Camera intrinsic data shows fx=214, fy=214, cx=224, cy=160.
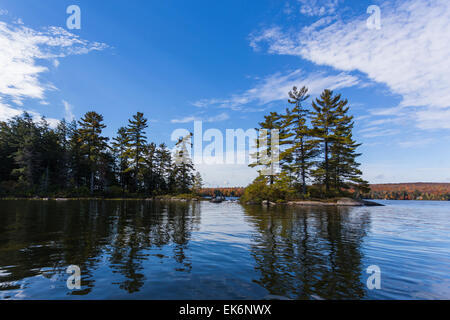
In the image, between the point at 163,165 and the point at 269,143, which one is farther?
the point at 163,165

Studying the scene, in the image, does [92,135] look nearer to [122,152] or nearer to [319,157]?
[122,152]

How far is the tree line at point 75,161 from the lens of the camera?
43.5 metres

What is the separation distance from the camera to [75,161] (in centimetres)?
4984

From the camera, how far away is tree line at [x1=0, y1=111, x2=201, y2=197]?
4350cm

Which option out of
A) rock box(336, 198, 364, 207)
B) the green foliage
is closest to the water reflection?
rock box(336, 198, 364, 207)

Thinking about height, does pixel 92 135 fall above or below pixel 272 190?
above

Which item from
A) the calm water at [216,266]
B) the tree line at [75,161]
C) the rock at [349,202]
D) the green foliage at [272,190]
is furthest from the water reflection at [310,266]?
the tree line at [75,161]

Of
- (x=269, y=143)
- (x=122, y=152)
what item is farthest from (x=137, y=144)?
(x=269, y=143)

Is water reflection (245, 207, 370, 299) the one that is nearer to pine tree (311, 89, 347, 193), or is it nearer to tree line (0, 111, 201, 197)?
pine tree (311, 89, 347, 193)

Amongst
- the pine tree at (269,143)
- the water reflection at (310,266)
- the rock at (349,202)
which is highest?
the pine tree at (269,143)

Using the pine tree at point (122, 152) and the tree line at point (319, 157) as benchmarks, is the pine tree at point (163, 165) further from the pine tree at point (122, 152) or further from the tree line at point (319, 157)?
the tree line at point (319, 157)

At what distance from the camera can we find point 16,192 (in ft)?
131

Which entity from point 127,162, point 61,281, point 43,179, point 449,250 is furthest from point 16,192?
point 449,250
